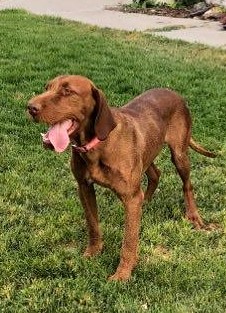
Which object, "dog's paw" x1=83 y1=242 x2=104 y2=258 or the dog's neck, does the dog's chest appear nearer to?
the dog's neck

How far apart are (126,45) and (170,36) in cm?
154

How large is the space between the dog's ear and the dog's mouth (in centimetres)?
17

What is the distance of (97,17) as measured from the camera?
1489cm

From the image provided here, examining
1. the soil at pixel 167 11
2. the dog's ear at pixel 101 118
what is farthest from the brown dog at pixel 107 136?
the soil at pixel 167 11

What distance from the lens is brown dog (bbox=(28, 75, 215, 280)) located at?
13.1 ft

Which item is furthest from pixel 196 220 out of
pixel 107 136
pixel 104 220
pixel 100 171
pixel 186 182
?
pixel 107 136

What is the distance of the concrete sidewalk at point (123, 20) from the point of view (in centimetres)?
1270

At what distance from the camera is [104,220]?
5.38 metres

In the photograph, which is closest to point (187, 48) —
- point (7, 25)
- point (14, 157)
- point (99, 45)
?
point (99, 45)

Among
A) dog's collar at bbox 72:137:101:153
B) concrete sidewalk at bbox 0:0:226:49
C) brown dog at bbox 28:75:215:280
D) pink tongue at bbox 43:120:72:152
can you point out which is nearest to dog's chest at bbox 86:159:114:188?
brown dog at bbox 28:75:215:280

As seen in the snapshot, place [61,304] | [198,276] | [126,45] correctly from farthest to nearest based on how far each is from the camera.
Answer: [126,45], [198,276], [61,304]

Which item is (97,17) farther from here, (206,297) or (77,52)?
(206,297)

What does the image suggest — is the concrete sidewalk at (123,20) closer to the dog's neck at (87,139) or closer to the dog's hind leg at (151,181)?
the dog's hind leg at (151,181)

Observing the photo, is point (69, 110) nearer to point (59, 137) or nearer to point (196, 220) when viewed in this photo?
point (59, 137)
